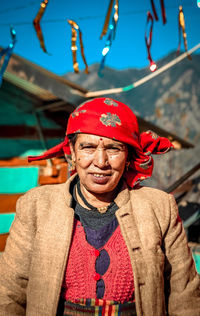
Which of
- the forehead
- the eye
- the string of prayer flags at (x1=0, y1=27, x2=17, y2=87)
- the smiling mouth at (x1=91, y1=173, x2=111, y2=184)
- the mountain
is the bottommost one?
the smiling mouth at (x1=91, y1=173, x2=111, y2=184)

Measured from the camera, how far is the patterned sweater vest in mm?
1606

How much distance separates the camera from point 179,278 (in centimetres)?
170

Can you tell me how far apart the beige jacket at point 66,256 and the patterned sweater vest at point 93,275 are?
0.07m

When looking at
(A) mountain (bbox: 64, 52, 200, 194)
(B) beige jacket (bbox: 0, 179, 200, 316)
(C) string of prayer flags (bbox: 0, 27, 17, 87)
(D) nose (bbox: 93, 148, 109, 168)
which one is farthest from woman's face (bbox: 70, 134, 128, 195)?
(A) mountain (bbox: 64, 52, 200, 194)

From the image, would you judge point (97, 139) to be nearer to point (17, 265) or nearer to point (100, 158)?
point (100, 158)

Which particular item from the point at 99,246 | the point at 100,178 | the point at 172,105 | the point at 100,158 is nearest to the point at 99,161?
the point at 100,158

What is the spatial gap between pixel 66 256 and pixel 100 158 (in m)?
0.67

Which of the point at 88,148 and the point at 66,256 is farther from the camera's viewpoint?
the point at 88,148

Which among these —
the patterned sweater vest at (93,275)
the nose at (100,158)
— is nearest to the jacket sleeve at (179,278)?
the patterned sweater vest at (93,275)

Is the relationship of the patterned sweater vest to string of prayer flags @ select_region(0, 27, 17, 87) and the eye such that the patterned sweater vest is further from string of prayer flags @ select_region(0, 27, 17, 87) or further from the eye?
string of prayer flags @ select_region(0, 27, 17, 87)

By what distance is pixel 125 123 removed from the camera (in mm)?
1737

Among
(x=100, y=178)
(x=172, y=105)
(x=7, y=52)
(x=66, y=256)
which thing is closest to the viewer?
(x=66, y=256)

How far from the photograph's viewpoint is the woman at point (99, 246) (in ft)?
5.23

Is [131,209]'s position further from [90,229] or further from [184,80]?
[184,80]
